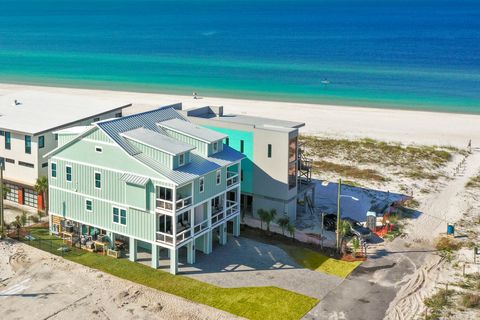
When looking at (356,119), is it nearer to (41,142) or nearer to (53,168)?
(41,142)

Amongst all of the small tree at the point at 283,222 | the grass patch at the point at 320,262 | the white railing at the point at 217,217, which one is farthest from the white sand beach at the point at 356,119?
the white railing at the point at 217,217

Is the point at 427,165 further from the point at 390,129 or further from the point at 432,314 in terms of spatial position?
the point at 432,314

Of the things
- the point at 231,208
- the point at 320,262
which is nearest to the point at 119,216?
the point at 231,208

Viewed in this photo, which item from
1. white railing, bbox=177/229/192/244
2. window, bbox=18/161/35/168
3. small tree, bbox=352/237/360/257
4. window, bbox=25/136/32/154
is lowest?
small tree, bbox=352/237/360/257

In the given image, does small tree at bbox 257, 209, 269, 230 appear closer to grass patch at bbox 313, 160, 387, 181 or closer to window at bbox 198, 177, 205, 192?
window at bbox 198, 177, 205, 192

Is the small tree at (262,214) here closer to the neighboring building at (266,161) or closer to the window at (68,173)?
the neighboring building at (266,161)

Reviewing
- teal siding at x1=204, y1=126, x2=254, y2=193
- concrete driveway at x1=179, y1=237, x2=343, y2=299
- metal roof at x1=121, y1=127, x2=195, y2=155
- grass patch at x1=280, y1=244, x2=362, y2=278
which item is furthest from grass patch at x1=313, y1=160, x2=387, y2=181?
metal roof at x1=121, y1=127, x2=195, y2=155

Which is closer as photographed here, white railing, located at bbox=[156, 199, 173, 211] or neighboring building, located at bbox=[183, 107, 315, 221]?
white railing, located at bbox=[156, 199, 173, 211]
